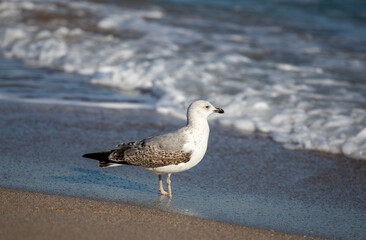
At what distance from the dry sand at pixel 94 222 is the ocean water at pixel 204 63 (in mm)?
2895

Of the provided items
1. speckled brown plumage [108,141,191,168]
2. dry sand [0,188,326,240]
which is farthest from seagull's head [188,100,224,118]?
dry sand [0,188,326,240]

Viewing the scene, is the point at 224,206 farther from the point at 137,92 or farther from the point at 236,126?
the point at 137,92

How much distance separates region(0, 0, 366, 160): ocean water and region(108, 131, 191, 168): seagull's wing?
2387 millimetres

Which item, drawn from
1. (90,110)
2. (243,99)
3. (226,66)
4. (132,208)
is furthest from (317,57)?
(132,208)

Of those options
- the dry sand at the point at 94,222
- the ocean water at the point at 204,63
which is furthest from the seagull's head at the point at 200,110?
the ocean water at the point at 204,63

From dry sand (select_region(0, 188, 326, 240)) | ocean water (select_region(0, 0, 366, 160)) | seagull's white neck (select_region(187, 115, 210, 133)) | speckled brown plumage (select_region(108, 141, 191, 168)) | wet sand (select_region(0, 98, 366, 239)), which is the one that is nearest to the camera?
dry sand (select_region(0, 188, 326, 240))

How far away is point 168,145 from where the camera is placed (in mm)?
4996

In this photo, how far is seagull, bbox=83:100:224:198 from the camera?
4.94 meters

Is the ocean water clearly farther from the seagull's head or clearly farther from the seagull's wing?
the seagull's wing

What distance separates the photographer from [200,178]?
5.61m

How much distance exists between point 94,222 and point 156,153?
111 cm

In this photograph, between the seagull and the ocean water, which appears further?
the ocean water

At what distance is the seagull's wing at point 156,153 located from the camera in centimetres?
493

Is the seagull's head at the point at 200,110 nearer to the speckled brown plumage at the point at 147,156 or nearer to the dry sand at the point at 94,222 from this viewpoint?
the speckled brown plumage at the point at 147,156
